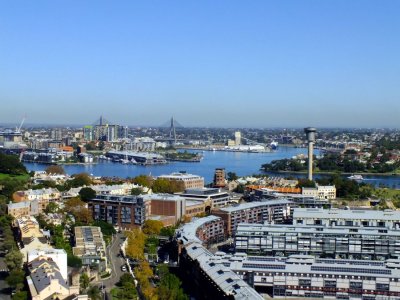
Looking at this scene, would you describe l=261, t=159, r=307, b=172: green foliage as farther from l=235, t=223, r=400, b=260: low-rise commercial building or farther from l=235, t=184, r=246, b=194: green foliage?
l=235, t=223, r=400, b=260: low-rise commercial building

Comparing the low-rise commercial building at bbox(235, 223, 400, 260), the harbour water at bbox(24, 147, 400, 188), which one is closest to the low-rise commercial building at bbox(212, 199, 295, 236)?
the low-rise commercial building at bbox(235, 223, 400, 260)

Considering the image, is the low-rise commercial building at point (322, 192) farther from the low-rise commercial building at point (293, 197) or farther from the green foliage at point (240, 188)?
the green foliage at point (240, 188)

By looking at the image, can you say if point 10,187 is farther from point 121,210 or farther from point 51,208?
point 121,210

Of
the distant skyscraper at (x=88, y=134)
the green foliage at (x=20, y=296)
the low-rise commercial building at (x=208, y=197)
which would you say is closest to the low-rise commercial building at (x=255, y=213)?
the low-rise commercial building at (x=208, y=197)

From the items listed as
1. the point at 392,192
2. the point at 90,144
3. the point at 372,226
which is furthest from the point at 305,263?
the point at 90,144

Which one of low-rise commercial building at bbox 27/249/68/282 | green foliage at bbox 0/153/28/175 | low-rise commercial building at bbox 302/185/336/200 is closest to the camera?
low-rise commercial building at bbox 27/249/68/282

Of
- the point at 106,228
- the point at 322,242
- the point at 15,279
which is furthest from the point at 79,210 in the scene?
the point at 322,242

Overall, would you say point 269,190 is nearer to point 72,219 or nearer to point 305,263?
point 72,219
